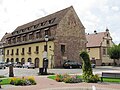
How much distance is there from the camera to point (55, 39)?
4744 centimetres

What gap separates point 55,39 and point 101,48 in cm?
1869

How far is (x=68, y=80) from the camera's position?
1900 cm

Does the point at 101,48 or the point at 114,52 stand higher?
the point at 101,48

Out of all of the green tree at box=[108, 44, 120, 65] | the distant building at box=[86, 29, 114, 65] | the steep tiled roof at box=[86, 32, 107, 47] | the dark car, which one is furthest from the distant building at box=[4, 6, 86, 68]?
the steep tiled roof at box=[86, 32, 107, 47]

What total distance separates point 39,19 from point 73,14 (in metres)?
12.1

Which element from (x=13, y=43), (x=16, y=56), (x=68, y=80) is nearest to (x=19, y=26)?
(x=13, y=43)

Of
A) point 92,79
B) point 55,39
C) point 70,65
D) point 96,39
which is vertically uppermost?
point 96,39

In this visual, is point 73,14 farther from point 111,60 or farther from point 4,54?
point 4,54

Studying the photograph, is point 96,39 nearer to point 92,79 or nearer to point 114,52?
point 114,52

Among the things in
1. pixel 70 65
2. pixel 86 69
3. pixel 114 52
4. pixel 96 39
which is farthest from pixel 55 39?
pixel 86 69

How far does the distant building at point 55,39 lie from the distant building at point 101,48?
32.3 feet

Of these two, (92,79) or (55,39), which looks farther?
(55,39)

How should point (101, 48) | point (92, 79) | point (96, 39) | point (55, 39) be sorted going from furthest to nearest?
1. point (96, 39)
2. point (101, 48)
3. point (55, 39)
4. point (92, 79)

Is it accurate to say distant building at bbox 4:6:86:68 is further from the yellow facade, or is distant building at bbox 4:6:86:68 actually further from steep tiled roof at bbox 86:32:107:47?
steep tiled roof at bbox 86:32:107:47
